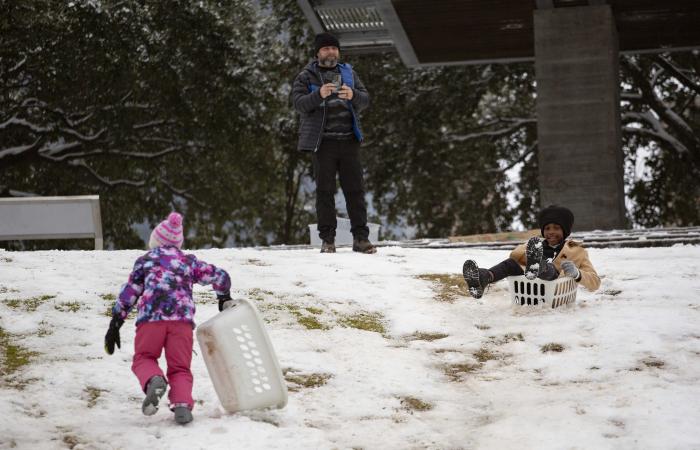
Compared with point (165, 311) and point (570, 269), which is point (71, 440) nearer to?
point (165, 311)

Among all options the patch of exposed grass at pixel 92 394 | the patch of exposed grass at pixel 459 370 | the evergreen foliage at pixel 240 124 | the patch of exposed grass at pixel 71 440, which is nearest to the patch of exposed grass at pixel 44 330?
the patch of exposed grass at pixel 92 394

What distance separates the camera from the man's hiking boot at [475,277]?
860 centimetres

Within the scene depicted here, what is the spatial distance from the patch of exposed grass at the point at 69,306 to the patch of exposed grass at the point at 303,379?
1.80 metres

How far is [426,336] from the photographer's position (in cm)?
786

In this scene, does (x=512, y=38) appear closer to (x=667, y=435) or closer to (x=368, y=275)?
(x=368, y=275)

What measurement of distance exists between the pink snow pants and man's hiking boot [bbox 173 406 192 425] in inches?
3.8

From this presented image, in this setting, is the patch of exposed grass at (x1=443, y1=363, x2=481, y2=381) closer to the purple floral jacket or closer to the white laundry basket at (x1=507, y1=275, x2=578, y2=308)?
the white laundry basket at (x1=507, y1=275, x2=578, y2=308)

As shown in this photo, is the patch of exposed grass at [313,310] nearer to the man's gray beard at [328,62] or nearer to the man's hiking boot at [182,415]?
the man's hiking boot at [182,415]

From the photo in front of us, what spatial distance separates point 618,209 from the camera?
16.2 m

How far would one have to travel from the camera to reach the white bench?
13.0 meters

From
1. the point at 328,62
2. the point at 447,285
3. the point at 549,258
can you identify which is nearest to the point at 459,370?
the point at 549,258

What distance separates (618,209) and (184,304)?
1107 centimetres

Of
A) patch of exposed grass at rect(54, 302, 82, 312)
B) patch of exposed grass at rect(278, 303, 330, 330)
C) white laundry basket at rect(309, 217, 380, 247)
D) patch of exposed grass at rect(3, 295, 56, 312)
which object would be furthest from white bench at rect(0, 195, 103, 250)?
patch of exposed grass at rect(278, 303, 330, 330)

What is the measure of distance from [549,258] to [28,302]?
3735 mm
